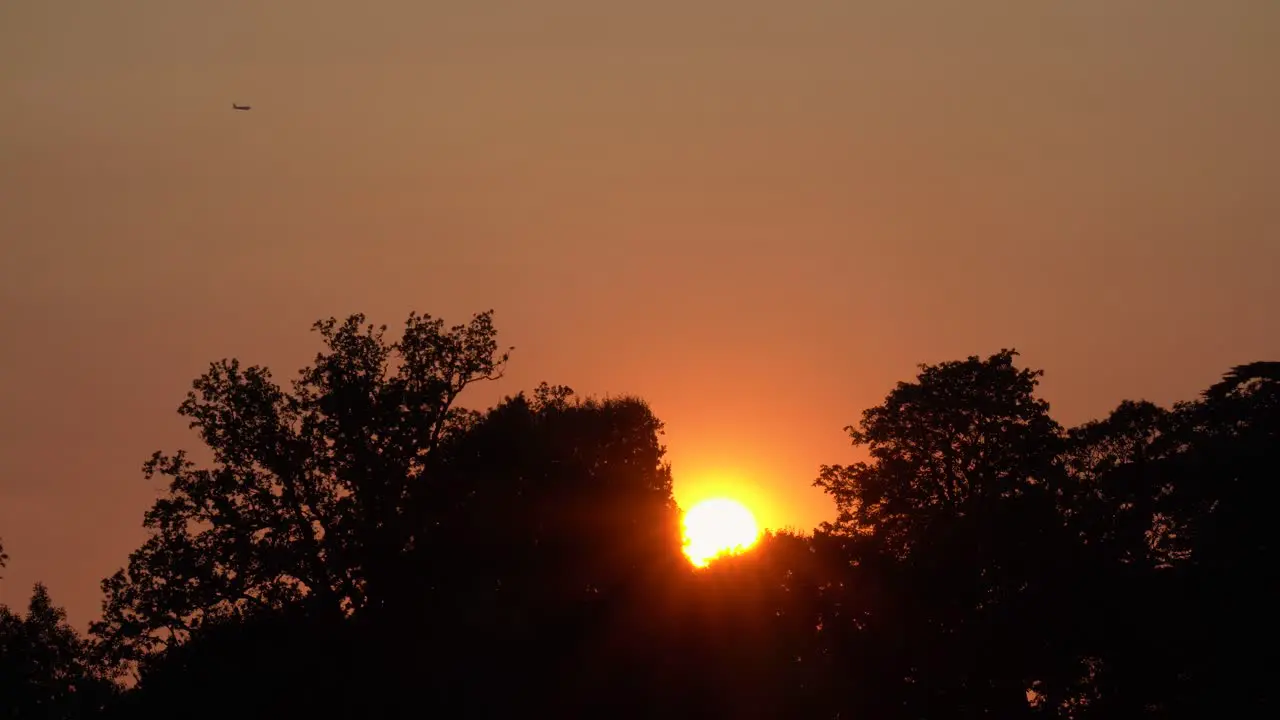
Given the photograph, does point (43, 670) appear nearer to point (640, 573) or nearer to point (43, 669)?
point (43, 669)

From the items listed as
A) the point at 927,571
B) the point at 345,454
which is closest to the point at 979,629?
the point at 927,571

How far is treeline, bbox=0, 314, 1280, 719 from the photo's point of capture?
59938mm

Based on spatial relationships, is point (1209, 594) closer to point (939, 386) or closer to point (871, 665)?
point (871, 665)

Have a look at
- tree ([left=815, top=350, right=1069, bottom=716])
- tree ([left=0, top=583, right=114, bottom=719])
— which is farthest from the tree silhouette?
tree ([left=815, top=350, right=1069, bottom=716])

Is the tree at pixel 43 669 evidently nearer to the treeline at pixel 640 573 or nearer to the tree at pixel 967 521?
the treeline at pixel 640 573

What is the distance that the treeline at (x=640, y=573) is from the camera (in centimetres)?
5994

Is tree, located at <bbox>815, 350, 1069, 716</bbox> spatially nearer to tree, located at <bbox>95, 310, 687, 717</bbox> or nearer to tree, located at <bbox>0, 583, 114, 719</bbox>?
tree, located at <bbox>95, 310, 687, 717</bbox>

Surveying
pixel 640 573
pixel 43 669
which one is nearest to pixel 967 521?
pixel 640 573

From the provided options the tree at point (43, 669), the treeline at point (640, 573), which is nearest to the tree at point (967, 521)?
the treeline at point (640, 573)

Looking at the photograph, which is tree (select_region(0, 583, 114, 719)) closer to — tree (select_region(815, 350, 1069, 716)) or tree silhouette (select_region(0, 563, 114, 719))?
tree silhouette (select_region(0, 563, 114, 719))

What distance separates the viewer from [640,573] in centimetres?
6838

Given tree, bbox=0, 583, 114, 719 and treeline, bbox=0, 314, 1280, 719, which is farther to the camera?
tree, bbox=0, 583, 114, 719

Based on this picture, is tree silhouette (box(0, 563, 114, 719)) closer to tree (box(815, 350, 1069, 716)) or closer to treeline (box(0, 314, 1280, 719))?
treeline (box(0, 314, 1280, 719))

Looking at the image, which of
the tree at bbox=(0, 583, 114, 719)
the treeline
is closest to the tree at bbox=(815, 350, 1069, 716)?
the treeline
